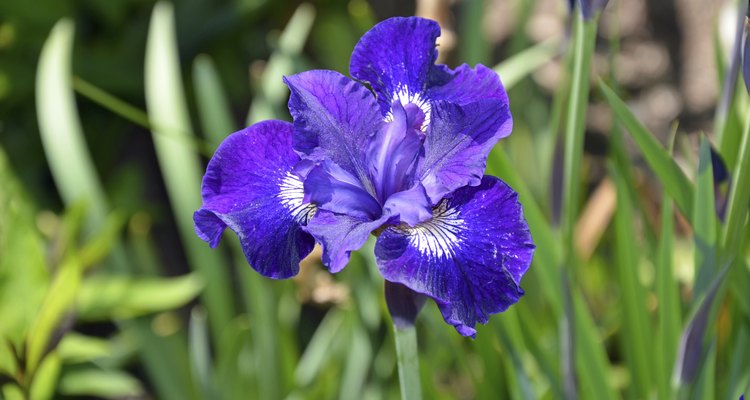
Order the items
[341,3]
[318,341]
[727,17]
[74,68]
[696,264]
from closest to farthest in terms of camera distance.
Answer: [696,264], [727,17], [318,341], [74,68], [341,3]

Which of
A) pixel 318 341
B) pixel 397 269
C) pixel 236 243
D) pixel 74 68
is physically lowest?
pixel 318 341

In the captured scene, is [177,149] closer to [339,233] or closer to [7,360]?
[7,360]

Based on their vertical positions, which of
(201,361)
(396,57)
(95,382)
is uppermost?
(396,57)

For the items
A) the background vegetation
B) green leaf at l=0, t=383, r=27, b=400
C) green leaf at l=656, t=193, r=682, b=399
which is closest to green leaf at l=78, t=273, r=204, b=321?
the background vegetation

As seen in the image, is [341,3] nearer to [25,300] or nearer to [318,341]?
[318,341]

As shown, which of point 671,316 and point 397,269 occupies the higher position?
point 397,269

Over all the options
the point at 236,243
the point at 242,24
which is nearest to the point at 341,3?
the point at 242,24

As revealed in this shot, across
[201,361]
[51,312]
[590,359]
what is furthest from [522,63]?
[51,312]
